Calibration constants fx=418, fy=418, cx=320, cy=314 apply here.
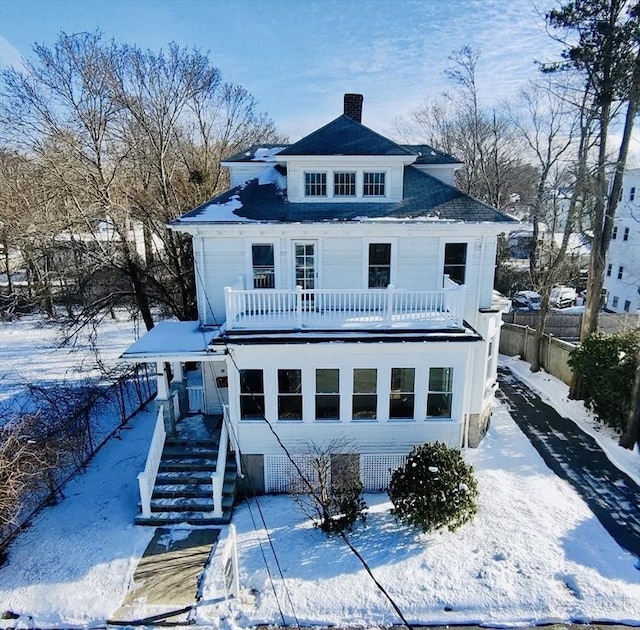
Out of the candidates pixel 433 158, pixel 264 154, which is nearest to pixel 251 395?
pixel 264 154

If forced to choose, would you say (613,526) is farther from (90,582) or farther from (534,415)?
(90,582)

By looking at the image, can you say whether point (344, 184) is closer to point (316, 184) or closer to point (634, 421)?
point (316, 184)

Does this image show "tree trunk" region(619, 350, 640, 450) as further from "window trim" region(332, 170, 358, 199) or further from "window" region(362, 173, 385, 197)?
"window trim" region(332, 170, 358, 199)

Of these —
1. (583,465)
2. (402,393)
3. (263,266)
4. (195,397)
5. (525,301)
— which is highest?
(263,266)

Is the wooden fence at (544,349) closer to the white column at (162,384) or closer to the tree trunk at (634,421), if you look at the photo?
the tree trunk at (634,421)

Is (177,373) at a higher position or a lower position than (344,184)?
lower

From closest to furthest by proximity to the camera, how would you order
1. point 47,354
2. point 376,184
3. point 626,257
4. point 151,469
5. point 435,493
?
1. point 435,493
2. point 151,469
3. point 376,184
4. point 47,354
5. point 626,257

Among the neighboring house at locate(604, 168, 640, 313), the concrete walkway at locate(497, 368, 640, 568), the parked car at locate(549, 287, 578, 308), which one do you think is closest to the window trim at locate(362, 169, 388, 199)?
the concrete walkway at locate(497, 368, 640, 568)
